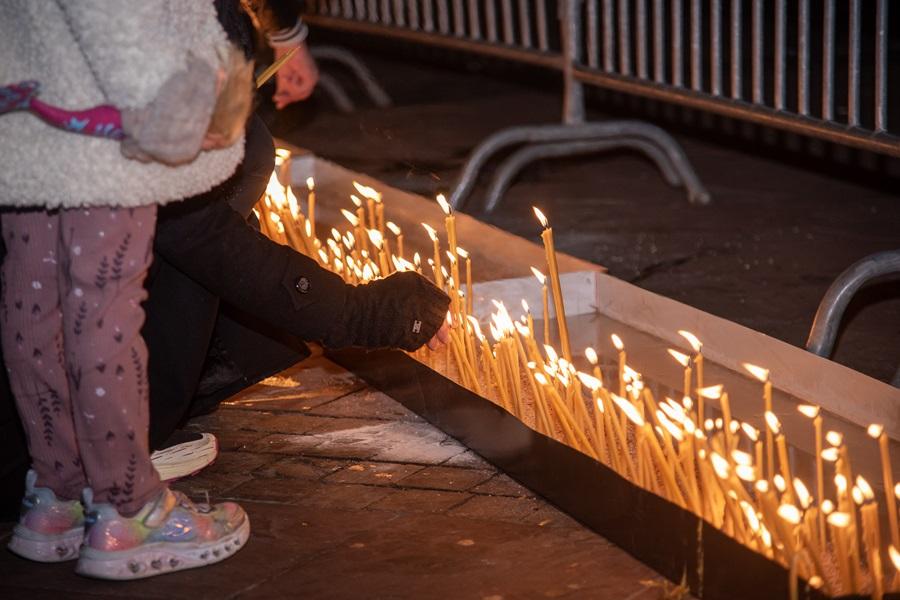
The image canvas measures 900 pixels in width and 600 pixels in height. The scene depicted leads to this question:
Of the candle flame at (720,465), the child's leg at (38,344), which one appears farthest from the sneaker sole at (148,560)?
the candle flame at (720,465)

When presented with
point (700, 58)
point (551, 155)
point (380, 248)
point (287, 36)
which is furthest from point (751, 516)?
point (551, 155)

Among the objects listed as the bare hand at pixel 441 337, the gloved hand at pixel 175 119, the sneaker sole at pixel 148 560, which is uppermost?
the gloved hand at pixel 175 119

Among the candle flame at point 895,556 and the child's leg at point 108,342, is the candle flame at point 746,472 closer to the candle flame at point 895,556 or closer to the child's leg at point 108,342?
the candle flame at point 895,556

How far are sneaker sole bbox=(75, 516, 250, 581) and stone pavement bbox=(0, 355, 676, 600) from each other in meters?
0.02

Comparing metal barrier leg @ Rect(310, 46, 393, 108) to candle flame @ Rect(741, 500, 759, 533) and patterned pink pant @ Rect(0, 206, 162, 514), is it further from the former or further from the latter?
candle flame @ Rect(741, 500, 759, 533)

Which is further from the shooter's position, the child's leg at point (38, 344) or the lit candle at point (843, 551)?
the child's leg at point (38, 344)

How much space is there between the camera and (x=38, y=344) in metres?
2.47

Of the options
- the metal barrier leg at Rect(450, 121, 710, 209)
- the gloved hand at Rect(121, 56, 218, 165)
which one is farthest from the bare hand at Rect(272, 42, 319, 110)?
the metal barrier leg at Rect(450, 121, 710, 209)

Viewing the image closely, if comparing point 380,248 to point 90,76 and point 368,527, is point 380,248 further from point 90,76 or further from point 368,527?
point 90,76

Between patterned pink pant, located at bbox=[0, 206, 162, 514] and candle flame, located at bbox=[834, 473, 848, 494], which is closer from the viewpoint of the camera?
candle flame, located at bbox=[834, 473, 848, 494]

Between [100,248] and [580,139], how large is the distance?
3.50 meters

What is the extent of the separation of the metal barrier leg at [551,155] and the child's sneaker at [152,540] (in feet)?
10.1

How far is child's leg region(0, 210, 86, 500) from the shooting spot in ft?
7.96

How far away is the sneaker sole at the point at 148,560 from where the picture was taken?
97.6 inches
